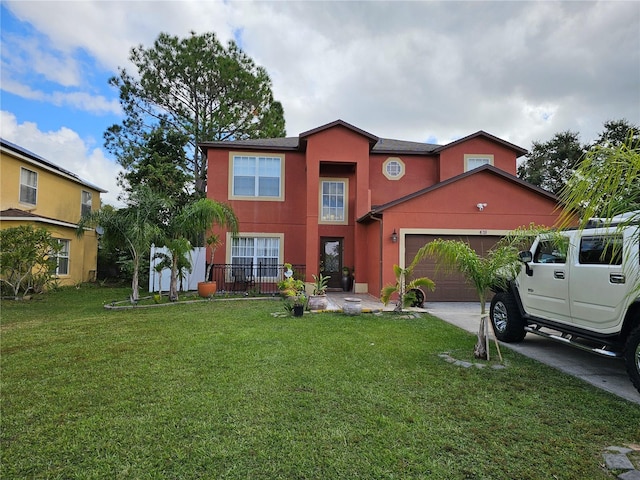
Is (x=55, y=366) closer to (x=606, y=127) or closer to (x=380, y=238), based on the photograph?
(x=380, y=238)

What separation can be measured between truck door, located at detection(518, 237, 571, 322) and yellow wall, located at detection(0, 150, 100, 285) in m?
17.5

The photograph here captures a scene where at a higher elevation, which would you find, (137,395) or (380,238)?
(380,238)

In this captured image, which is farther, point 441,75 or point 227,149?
point 227,149

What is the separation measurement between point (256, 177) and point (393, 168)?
20.4 ft

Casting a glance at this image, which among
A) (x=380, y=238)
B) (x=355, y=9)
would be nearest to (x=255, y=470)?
(x=380, y=238)

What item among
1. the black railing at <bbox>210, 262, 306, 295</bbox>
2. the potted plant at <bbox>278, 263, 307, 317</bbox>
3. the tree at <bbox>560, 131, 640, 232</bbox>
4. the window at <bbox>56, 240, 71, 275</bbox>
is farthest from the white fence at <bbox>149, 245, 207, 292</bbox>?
the tree at <bbox>560, 131, 640, 232</bbox>

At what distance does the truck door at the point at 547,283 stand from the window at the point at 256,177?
11.0 m

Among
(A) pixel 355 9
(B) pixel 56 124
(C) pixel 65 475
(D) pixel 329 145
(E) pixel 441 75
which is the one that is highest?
(A) pixel 355 9

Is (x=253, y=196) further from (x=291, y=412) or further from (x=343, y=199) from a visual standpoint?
(x=291, y=412)

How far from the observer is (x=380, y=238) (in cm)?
1243

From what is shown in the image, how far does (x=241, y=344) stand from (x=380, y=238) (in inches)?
290

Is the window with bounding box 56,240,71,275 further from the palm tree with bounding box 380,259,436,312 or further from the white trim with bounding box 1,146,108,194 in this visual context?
the palm tree with bounding box 380,259,436,312

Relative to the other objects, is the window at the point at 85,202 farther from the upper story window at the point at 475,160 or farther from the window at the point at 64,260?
the upper story window at the point at 475,160

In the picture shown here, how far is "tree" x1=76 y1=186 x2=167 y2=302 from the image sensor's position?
1092 cm
